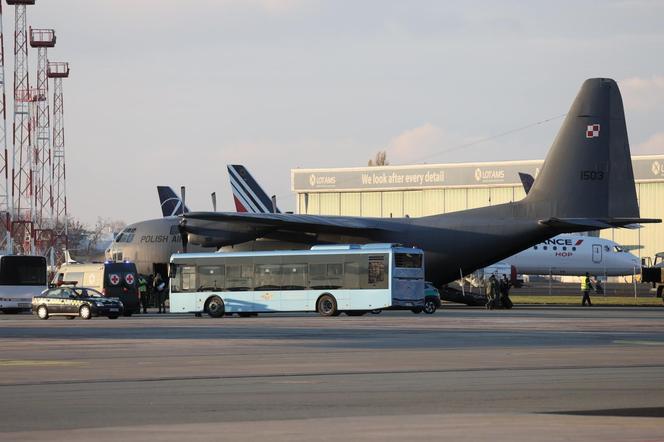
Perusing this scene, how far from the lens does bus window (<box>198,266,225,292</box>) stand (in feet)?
161

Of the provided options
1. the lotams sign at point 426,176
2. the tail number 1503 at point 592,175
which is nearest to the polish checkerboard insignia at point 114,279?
the tail number 1503 at point 592,175

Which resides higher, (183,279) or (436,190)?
(436,190)

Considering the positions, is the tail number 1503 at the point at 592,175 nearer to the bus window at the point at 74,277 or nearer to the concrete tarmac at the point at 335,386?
the concrete tarmac at the point at 335,386

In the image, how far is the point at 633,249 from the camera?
372ft

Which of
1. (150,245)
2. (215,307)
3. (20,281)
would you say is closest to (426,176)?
(150,245)

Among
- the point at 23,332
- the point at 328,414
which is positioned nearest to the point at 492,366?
the point at 328,414

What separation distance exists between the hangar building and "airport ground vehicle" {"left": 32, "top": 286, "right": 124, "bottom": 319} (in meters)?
63.2

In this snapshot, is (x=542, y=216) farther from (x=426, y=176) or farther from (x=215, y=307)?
(x=426, y=176)

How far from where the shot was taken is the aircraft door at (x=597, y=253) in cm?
8656

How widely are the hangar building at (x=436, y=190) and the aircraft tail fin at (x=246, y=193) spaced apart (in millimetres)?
40766

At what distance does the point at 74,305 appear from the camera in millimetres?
47844

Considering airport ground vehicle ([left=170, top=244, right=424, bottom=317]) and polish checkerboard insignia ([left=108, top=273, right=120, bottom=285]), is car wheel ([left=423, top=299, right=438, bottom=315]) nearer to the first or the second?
airport ground vehicle ([left=170, top=244, right=424, bottom=317])

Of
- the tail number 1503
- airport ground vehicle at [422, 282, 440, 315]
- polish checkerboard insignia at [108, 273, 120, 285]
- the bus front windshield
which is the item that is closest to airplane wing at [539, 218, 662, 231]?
the tail number 1503

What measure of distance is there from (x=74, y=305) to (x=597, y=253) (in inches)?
1939
